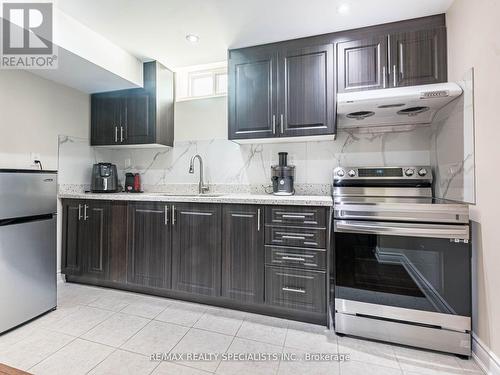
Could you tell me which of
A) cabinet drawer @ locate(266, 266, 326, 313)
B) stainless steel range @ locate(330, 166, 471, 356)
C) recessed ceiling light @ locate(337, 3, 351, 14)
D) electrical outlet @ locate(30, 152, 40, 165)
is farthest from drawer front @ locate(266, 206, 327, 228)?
electrical outlet @ locate(30, 152, 40, 165)

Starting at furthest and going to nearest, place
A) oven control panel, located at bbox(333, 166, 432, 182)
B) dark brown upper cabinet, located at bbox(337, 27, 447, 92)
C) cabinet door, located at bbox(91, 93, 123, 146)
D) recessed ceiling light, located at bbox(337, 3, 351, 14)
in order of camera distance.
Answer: cabinet door, located at bbox(91, 93, 123, 146) < oven control panel, located at bbox(333, 166, 432, 182) < dark brown upper cabinet, located at bbox(337, 27, 447, 92) < recessed ceiling light, located at bbox(337, 3, 351, 14)

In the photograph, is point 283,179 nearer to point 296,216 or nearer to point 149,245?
point 296,216

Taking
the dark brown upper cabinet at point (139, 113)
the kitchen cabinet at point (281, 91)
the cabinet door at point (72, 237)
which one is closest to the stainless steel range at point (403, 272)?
the kitchen cabinet at point (281, 91)

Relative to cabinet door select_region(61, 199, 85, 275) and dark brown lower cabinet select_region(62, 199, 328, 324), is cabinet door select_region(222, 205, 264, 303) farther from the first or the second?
cabinet door select_region(61, 199, 85, 275)

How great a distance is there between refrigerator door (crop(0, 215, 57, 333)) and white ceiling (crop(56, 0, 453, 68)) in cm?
170

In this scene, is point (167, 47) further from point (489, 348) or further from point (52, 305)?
point (489, 348)

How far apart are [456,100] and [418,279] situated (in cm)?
127

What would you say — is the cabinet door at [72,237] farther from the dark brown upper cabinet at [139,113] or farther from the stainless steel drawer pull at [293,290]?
the stainless steel drawer pull at [293,290]

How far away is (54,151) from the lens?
2688 mm

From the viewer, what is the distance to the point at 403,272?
65.2 inches

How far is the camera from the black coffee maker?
7.95 feet

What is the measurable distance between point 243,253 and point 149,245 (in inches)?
36.3

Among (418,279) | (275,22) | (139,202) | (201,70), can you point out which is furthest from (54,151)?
(418,279)

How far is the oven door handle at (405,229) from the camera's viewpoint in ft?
5.10
